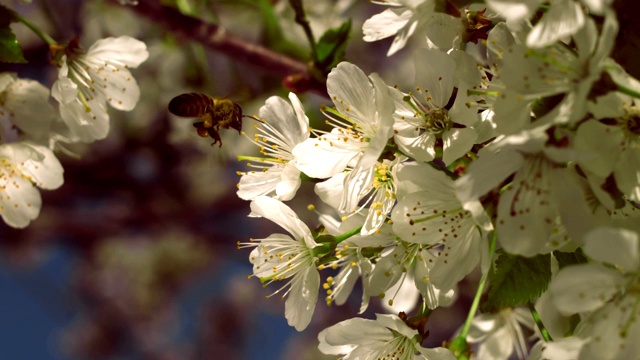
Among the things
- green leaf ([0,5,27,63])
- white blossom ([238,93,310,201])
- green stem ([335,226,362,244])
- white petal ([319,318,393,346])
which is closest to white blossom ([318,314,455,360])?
white petal ([319,318,393,346])

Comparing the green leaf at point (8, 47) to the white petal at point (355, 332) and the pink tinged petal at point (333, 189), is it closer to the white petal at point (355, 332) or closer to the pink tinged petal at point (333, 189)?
the pink tinged petal at point (333, 189)

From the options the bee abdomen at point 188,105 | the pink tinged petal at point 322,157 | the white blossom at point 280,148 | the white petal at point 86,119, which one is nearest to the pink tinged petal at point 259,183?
the white blossom at point 280,148

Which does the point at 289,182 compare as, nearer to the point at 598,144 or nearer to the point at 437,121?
the point at 437,121

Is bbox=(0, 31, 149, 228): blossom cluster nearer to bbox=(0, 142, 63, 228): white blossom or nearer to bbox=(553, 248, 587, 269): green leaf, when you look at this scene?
bbox=(0, 142, 63, 228): white blossom

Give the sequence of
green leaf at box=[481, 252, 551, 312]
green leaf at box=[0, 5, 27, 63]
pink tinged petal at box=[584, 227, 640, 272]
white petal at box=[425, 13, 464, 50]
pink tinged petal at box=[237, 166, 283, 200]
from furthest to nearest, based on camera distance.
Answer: green leaf at box=[0, 5, 27, 63]
pink tinged petal at box=[237, 166, 283, 200]
white petal at box=[425, 13, 464, 50]
green leaf at box=[481, 252, 551, 312]
pink tinged petal at box=[584, 227, 640, 272]

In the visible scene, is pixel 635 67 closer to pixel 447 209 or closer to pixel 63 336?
pixel 447 209

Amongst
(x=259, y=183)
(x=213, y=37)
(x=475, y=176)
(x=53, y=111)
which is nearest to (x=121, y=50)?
(x=53, y=111)

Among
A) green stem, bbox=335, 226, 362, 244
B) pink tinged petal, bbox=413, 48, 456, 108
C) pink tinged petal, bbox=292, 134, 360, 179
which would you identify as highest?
pink tinged petal, bbox=413, 48, 456, 108
